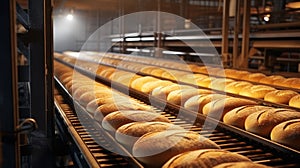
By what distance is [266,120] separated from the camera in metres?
1.59

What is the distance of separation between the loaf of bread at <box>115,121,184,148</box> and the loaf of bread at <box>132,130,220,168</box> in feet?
0.30

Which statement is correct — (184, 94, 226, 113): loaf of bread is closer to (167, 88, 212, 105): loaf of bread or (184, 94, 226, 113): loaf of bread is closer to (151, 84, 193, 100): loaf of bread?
(167, 88, 212, 105): loaf of bread

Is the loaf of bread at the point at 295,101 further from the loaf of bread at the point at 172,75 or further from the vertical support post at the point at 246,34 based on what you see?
the vertical support post at the point at 246,34

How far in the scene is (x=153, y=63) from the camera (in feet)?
15.9

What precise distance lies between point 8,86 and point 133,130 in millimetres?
617

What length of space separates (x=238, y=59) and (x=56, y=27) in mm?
9931

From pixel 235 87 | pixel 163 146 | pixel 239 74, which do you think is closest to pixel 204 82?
pixel 235 87

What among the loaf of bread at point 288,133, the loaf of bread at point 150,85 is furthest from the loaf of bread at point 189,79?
the loaf of bread at point 288,133

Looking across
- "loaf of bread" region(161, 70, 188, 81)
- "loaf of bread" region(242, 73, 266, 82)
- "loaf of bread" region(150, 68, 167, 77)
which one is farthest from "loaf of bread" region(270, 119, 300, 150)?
A: "loaf of bread" region(150, 68, 167, 77)

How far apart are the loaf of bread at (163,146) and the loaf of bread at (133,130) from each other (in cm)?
9

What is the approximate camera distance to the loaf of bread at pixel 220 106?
74.7 inches

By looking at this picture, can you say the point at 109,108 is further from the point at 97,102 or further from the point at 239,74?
the point at 239,74

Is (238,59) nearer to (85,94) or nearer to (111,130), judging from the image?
(85,94)

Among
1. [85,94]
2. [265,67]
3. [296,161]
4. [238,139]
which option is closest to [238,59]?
[265,67]
